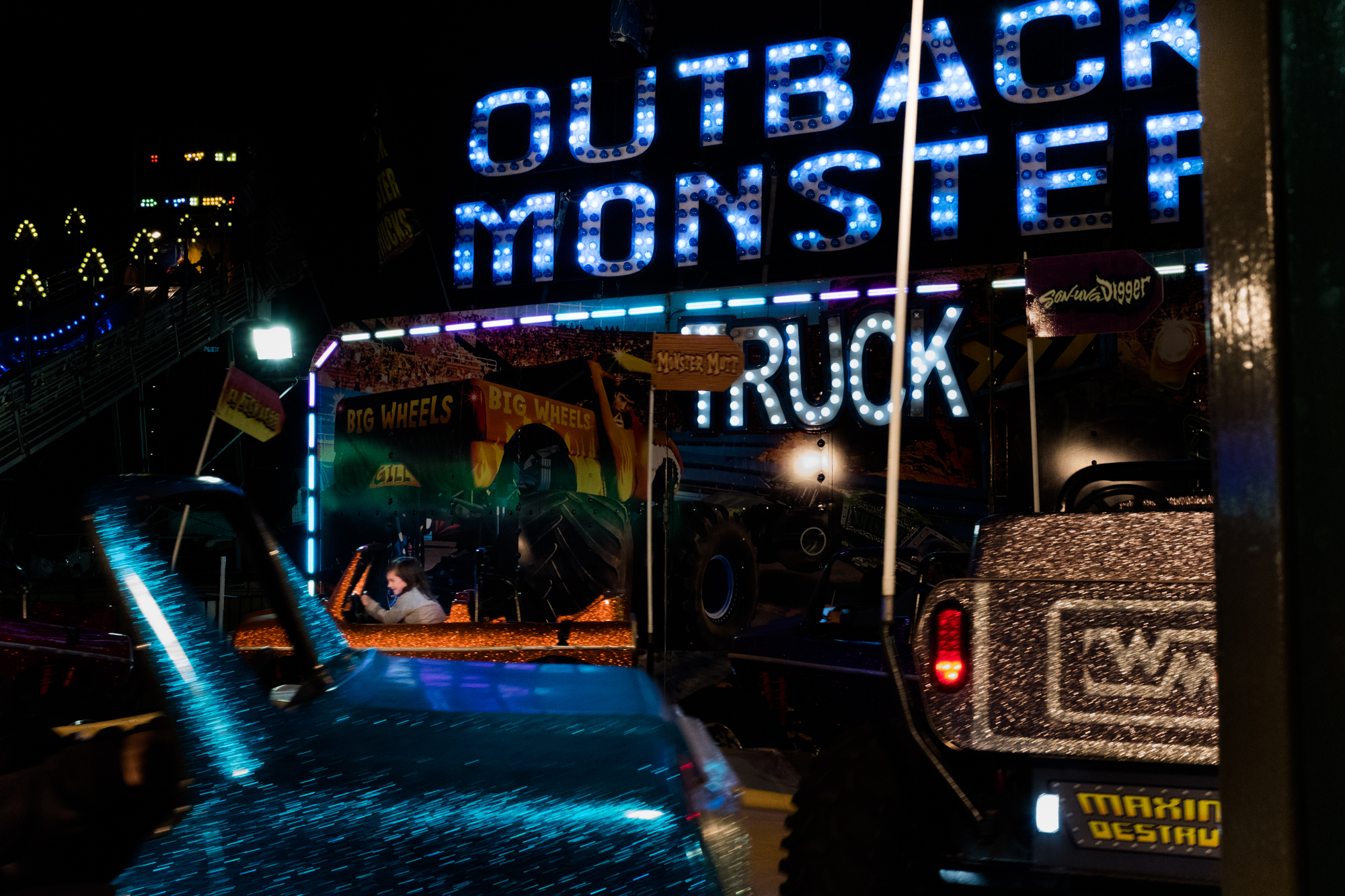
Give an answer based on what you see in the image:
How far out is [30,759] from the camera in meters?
2.74

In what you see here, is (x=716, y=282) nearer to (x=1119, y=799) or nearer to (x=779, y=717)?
(x=779, y=717)

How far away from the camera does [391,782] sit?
6.61 feet

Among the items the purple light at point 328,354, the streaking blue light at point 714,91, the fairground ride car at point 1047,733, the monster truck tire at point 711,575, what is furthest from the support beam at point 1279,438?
the purple light at point 328,354

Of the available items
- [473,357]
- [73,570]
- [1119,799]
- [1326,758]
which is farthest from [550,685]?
[73,570]

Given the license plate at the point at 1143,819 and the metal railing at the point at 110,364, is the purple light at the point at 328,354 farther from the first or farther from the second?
the license plate at the point at 1143,819

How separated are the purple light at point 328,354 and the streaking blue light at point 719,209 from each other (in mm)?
5467

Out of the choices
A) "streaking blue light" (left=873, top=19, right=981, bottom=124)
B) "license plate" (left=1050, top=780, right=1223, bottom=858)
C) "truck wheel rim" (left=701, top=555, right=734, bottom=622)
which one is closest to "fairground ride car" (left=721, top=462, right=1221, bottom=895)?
"license plate" (left=1050, top=780, right=1223, bottom=858)

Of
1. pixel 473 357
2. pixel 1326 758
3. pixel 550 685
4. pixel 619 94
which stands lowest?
pixel 550 685

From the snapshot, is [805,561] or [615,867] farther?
[805,561]

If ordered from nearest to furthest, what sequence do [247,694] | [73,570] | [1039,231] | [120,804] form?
[247,694] < [120,804] < [1039,231] < [73,570]

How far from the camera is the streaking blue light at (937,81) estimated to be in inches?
431

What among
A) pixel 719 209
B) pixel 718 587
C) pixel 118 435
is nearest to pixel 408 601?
pixel 718 587

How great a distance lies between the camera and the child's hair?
312 inches

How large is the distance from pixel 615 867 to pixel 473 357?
37.2 ft
